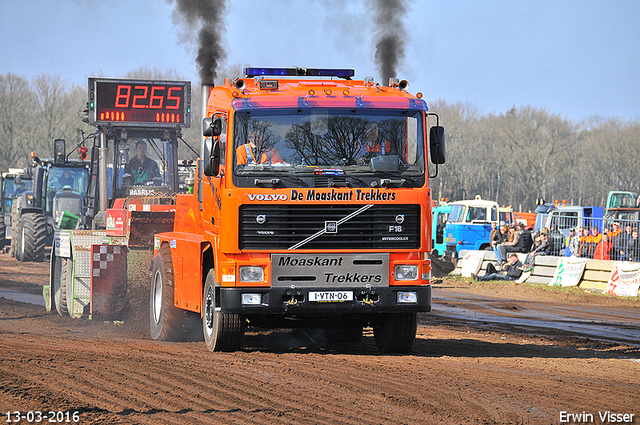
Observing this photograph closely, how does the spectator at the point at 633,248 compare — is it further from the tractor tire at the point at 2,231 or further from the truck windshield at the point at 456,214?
the tractor tire at the point at 2,231

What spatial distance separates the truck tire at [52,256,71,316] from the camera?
1471 cm

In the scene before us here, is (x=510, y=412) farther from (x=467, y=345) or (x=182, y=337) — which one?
(x=182, y=337)

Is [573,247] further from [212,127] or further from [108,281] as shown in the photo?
[212,127]

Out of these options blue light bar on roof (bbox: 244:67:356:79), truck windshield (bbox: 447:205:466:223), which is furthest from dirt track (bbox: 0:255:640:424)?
truck windshield (bbox: 447:205:466:223)

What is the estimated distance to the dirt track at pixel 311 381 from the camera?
6.43 metres

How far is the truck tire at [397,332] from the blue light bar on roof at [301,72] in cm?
332

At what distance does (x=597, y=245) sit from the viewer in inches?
910

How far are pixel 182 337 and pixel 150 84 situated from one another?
6602 mm

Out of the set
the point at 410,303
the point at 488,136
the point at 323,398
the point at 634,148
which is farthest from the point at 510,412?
the point at 488,136

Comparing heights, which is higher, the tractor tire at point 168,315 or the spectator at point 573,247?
the spectator at point 573,247

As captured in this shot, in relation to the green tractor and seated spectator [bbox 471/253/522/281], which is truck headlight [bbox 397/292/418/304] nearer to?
seated spectator [bbox 471/253/522/281]

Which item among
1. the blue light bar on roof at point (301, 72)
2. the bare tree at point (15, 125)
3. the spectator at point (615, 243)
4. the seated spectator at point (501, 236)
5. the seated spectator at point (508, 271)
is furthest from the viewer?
the bare tree at point (15, 125)

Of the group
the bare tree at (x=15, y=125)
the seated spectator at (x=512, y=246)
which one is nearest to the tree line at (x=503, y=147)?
the bare tree at (x=15, y=125)

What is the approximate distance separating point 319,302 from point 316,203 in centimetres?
114
